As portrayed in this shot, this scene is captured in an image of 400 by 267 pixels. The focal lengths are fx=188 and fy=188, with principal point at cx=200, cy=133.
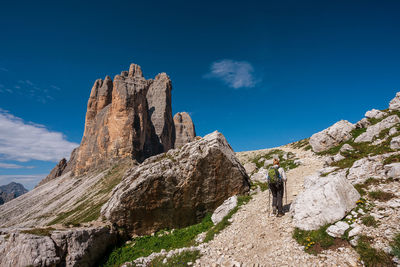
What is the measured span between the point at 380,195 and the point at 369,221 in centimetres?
215

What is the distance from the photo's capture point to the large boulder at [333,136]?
25.1 m

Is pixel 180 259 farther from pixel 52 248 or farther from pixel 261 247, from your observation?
pixel 52 248

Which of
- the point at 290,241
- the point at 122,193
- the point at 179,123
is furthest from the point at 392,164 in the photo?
the point at 179,123

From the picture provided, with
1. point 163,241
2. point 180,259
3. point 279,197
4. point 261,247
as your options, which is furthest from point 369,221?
point 163,241

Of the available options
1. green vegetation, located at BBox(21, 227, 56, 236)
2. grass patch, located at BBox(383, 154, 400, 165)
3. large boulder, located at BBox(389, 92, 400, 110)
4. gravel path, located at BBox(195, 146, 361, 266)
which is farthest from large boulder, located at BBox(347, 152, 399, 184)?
large boulder, located at BBox(389, 92, 400, 110)

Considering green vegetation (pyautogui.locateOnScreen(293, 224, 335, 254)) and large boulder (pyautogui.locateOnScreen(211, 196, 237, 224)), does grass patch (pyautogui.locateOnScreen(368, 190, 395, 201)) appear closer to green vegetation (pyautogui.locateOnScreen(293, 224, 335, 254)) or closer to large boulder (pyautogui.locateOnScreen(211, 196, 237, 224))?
green vegetation (pyautogui.locateOnScreen(293, 224, 335, 254))

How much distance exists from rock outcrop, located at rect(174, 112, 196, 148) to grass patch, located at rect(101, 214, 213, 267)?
433ft

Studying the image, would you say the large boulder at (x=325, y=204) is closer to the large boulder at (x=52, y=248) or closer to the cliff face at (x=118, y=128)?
the large boulder at (x=52, y=248)

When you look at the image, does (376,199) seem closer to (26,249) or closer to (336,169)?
(336,169)

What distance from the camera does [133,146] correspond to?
7806 centimetres

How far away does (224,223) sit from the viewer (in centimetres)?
1244

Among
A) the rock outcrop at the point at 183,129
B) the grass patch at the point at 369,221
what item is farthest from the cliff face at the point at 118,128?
the grass patch at the point at 369,221

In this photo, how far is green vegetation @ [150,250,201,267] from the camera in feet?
31.3

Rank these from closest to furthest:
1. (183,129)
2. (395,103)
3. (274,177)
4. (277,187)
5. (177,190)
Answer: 1. (277,187)
2. (274,177)
3. (177,190)
4. (395,103)
5. (183,129)
